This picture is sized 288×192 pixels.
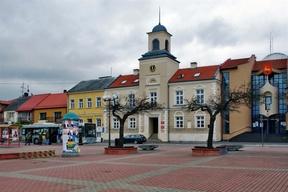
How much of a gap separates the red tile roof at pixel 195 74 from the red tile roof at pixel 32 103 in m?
28.5

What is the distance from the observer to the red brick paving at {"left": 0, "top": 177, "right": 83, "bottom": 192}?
11.3 meters

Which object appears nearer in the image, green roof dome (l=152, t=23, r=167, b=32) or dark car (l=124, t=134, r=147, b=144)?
dark car (l=124, t=134, r=147, b=144)

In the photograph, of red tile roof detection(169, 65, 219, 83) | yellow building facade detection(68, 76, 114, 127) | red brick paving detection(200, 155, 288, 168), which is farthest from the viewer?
yellow building facade detection(68, 76, 114, 127)

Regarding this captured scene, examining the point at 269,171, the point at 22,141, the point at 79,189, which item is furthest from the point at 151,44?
the point at 79,189

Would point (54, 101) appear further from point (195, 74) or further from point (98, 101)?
point (195, 74)

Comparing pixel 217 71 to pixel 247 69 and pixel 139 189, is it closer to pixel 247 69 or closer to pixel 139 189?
pixel 247 69

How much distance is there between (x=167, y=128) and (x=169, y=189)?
40.4 m

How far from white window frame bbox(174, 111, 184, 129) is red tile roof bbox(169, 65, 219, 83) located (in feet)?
14.7

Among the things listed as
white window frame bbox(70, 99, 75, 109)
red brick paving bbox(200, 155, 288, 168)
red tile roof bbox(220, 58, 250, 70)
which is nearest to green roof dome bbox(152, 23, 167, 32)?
red tile roof bbox(220, 58, 250, 70)

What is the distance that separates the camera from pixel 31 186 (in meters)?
11.9

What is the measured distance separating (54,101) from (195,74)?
28.2 metres

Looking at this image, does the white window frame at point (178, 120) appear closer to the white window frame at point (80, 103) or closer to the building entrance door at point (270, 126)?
the building entrance door at point (270, 126)

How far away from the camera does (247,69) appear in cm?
5044

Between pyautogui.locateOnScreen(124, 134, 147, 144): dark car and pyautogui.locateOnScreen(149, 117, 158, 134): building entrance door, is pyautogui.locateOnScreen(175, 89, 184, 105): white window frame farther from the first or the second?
pyautogui.locateOnScreen(124, 134, 147, 144): dark car
